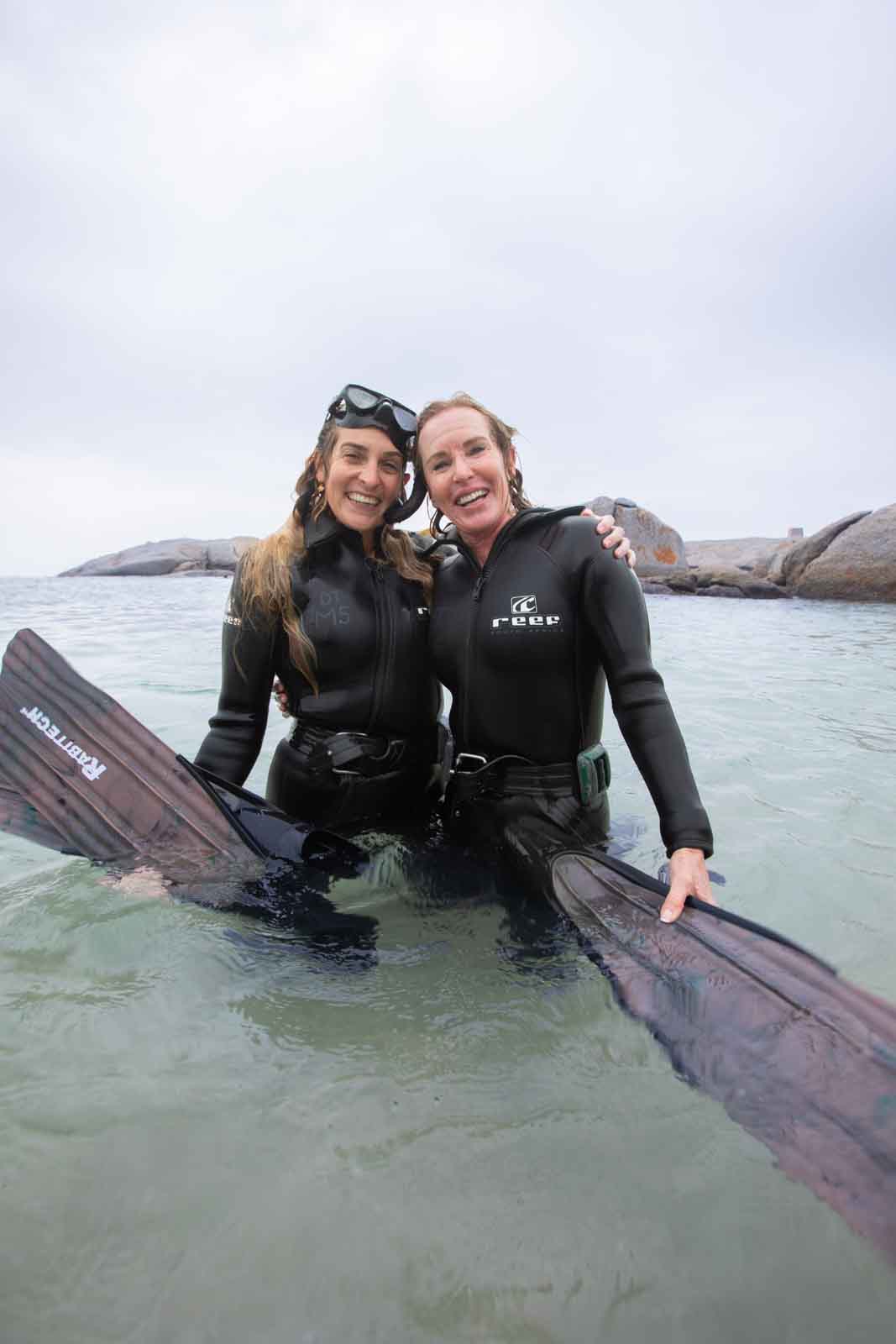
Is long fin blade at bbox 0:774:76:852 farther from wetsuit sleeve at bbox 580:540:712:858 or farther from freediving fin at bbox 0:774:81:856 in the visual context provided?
wetsuit sleeve at bbox 580:540:712:858

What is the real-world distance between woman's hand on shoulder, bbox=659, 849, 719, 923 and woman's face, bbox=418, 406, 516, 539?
1.49 meters

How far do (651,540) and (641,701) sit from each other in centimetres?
2885

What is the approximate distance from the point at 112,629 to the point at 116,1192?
1568 centimetres

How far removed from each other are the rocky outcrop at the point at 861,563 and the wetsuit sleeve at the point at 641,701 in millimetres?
21345

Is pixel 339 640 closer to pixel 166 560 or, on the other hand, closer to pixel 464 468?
pixel 464 468

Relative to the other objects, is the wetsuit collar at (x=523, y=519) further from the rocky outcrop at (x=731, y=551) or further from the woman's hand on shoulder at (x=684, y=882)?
the rocky outcrop at (x=731, y=551)

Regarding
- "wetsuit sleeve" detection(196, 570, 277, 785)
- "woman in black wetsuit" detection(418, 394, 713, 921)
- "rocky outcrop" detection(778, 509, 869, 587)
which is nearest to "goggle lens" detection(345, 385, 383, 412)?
"woman in black wetsuit" detection(418, 394, 713, 921)

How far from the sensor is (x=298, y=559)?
3.23m

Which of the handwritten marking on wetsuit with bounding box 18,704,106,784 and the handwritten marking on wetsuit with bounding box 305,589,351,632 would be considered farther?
the handwritten marking on wetsuit with bounding box 18,704,106,784

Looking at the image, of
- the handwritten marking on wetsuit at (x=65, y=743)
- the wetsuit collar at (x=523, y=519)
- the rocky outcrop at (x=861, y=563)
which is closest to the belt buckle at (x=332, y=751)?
the wetsuit collar at (x=523, y=519)

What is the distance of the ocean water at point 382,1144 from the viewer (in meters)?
1.48

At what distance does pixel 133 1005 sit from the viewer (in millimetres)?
2391

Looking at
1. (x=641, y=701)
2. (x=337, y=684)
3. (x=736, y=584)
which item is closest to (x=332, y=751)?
(x=337, y=684)

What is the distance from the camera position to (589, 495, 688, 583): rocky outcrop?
97.1 feet
